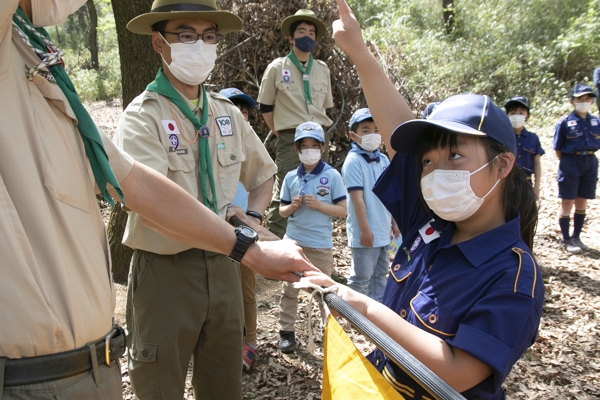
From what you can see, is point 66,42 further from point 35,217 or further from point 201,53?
point 35,217

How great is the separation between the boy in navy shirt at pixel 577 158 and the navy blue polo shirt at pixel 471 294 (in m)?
6.40

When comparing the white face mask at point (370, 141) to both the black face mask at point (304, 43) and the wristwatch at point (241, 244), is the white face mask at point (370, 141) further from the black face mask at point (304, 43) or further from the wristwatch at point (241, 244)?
the wristwatch at point (241, 244)

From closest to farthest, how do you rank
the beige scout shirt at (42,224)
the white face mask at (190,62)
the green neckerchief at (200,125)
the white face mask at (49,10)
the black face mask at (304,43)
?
the beige scout shirt at (42,224) → the white face mask at (49,10) → the green neckerchief at (200,125) → the white face mask at (190,62) → the black face mask at (304,43)

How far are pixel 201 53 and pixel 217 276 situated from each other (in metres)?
1.36

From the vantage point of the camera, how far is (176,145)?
301cm

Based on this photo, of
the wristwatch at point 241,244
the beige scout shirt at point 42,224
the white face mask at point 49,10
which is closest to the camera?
the beige scout shirt at point 42,224

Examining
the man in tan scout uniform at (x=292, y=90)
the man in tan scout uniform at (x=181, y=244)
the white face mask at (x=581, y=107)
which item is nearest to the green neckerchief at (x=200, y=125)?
the man in tan scout uniform at (x=181, y=244)

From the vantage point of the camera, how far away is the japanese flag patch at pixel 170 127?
3002 millimetres

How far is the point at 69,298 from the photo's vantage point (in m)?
1.60

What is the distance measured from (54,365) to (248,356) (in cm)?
308

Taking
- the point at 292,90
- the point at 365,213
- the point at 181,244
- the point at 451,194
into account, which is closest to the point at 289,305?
the point at 365,213

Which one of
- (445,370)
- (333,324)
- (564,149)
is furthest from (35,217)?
(564,149)

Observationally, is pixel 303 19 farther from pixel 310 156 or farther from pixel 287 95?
pixel 310 156

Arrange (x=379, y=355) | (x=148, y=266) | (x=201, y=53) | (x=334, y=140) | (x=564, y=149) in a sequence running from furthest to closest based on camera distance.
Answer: (x=334, y=140), (x=564, y=149), (x=201, y=53), (x=148, y=266), (x=379, y=355)
